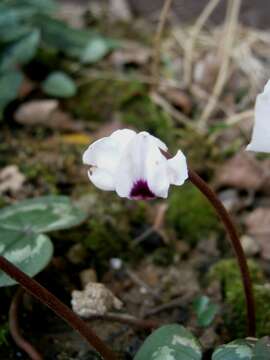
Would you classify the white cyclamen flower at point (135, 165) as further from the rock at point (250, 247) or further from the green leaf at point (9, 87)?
the green leaf at point (9, 87)

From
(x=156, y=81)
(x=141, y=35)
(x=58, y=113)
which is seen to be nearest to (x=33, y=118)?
(x=58, y=113)

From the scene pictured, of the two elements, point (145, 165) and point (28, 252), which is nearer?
point (145, 165)

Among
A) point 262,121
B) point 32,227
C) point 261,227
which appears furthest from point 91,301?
point 261,227

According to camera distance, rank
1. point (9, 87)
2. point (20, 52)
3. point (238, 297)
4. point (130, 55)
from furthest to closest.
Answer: point (130, 55)
point (20, 52)
point (9, 87)
point (238, 297)

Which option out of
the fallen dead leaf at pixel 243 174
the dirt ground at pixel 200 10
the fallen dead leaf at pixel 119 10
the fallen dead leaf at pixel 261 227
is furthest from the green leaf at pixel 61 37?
the fallen dead leaf at pixel 261 227

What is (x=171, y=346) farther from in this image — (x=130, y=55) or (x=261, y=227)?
(x=130, y=55)

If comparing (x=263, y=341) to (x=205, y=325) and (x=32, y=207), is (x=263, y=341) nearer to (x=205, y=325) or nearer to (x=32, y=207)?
(x=205, y=325)
